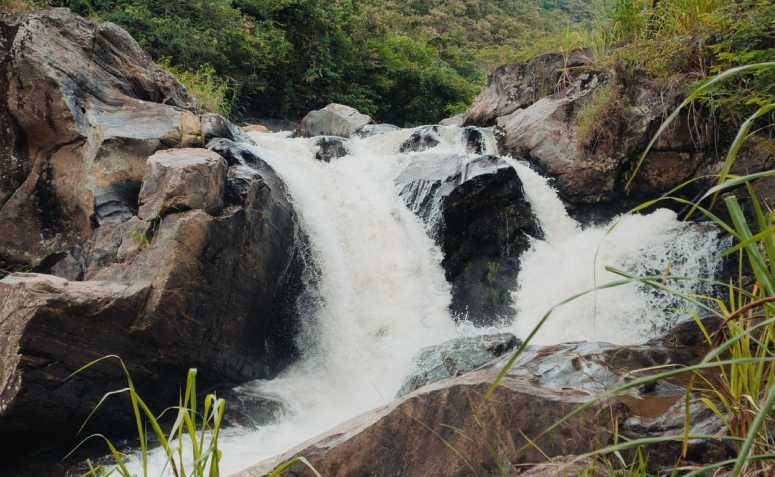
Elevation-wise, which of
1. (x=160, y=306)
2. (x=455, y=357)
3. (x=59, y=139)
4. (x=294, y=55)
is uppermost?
(x=294, y=55)

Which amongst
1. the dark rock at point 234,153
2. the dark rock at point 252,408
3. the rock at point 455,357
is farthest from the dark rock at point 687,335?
the dark rock at point 234,153

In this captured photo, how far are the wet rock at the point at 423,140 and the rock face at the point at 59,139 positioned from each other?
165 inches

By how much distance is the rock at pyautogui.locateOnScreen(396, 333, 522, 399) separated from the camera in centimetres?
523

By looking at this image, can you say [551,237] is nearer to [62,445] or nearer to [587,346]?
[587,346]

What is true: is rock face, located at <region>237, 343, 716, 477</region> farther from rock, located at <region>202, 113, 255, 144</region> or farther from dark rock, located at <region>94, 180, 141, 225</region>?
rock, located at <region>202, 113, 255, 144</region>

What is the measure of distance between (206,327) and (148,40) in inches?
315

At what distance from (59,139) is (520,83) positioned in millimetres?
8102

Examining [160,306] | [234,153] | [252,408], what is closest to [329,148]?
[234,153]

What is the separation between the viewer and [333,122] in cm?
1262

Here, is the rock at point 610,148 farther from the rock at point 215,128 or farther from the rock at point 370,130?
the rock at point 215,128

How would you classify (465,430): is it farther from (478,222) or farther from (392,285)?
(478,222)

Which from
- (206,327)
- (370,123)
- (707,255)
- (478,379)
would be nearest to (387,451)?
(478,379)

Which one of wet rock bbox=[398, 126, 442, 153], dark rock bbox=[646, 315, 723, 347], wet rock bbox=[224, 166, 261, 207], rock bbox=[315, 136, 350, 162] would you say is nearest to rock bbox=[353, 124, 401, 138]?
wet rock bbox=[398, 126, 442, 153]

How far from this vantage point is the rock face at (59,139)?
6.43 m
